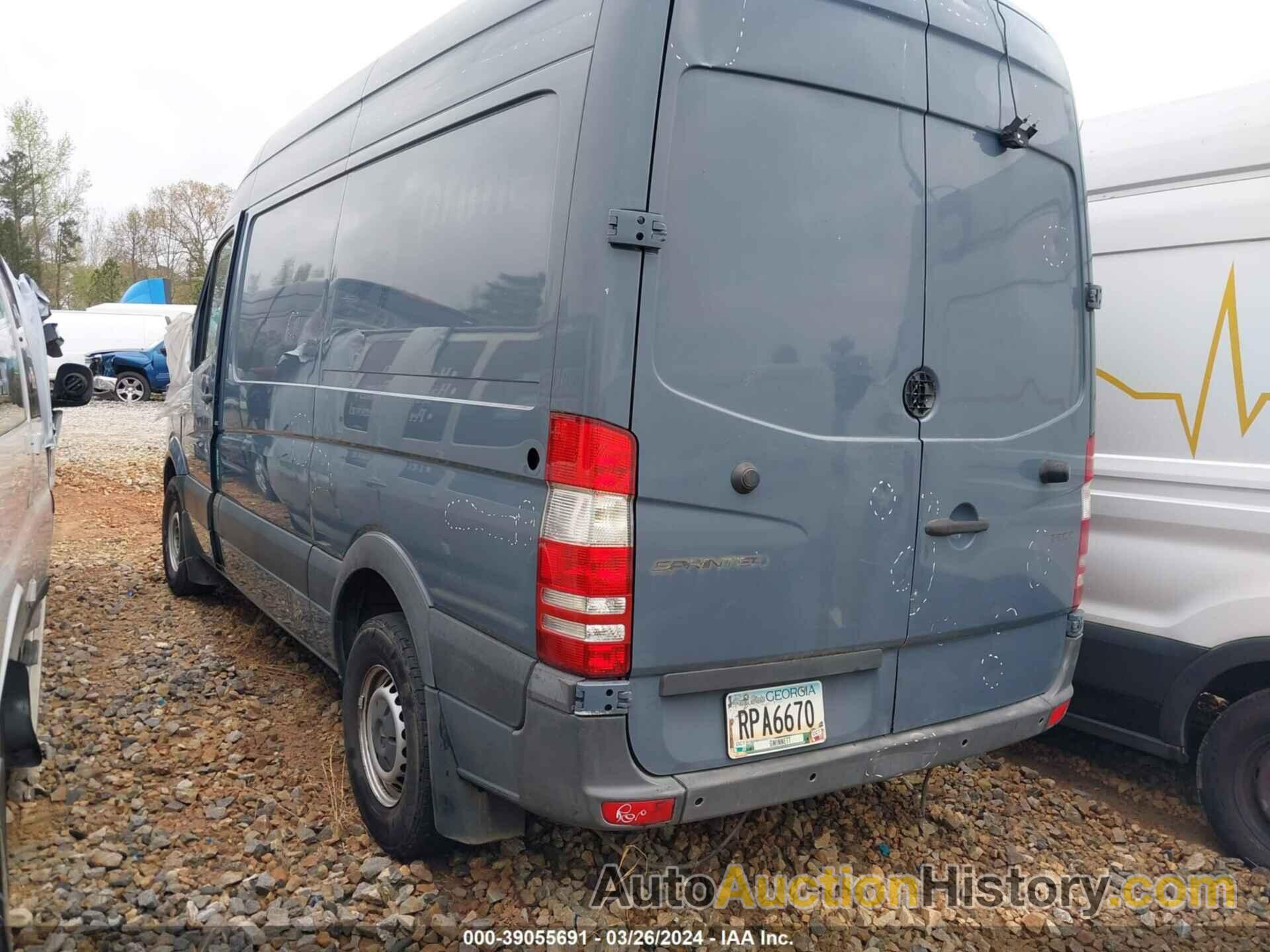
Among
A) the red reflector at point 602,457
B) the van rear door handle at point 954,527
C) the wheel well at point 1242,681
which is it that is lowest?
the wheel well at point 1242,681

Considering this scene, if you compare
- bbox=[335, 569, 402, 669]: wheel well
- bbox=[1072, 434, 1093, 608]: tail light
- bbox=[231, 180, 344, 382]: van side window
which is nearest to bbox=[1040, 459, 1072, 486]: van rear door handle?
bbox=[1072, 434, 1093, 608]: tail light

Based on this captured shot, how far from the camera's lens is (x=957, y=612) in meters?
2.82

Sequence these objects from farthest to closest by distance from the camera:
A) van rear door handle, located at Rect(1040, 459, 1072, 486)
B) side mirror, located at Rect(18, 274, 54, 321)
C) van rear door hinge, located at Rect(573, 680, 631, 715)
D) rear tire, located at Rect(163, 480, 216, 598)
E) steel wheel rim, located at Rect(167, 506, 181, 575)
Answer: steel wheel rim, located at Rect(167, 506, 181, 575) < rear tire, located at Rect(163, 480, 216, 598) < side mirror, located at Rect(18, 274, 54, 321) < van rear door handle, located at Rect(1040, 459, 1072, 486) < van rear door hinge, located at Rect(573, 680, 631, 715)

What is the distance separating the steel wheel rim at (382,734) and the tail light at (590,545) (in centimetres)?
97

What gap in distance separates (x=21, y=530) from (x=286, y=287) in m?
1.59

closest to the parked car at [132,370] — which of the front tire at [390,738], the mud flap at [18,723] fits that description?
the mud flap at [18,723]

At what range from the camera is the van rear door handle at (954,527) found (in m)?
2.72

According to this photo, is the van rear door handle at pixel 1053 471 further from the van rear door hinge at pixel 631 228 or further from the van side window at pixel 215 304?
the van side window at pixel 215 304

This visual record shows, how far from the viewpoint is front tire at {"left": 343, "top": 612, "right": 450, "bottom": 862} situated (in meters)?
2.84

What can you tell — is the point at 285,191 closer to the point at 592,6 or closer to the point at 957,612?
the point at 592,6

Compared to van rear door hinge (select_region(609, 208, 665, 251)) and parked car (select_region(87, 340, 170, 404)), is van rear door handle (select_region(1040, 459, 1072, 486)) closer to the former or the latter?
van rear door hinge (select_region(609, 208, 665, 251))

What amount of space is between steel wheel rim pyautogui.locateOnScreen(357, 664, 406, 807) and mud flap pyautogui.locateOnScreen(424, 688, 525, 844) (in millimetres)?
236

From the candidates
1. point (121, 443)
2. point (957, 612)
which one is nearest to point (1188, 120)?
point (957, 612)

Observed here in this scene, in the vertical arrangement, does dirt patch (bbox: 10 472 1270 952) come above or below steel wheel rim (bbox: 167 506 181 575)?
below
